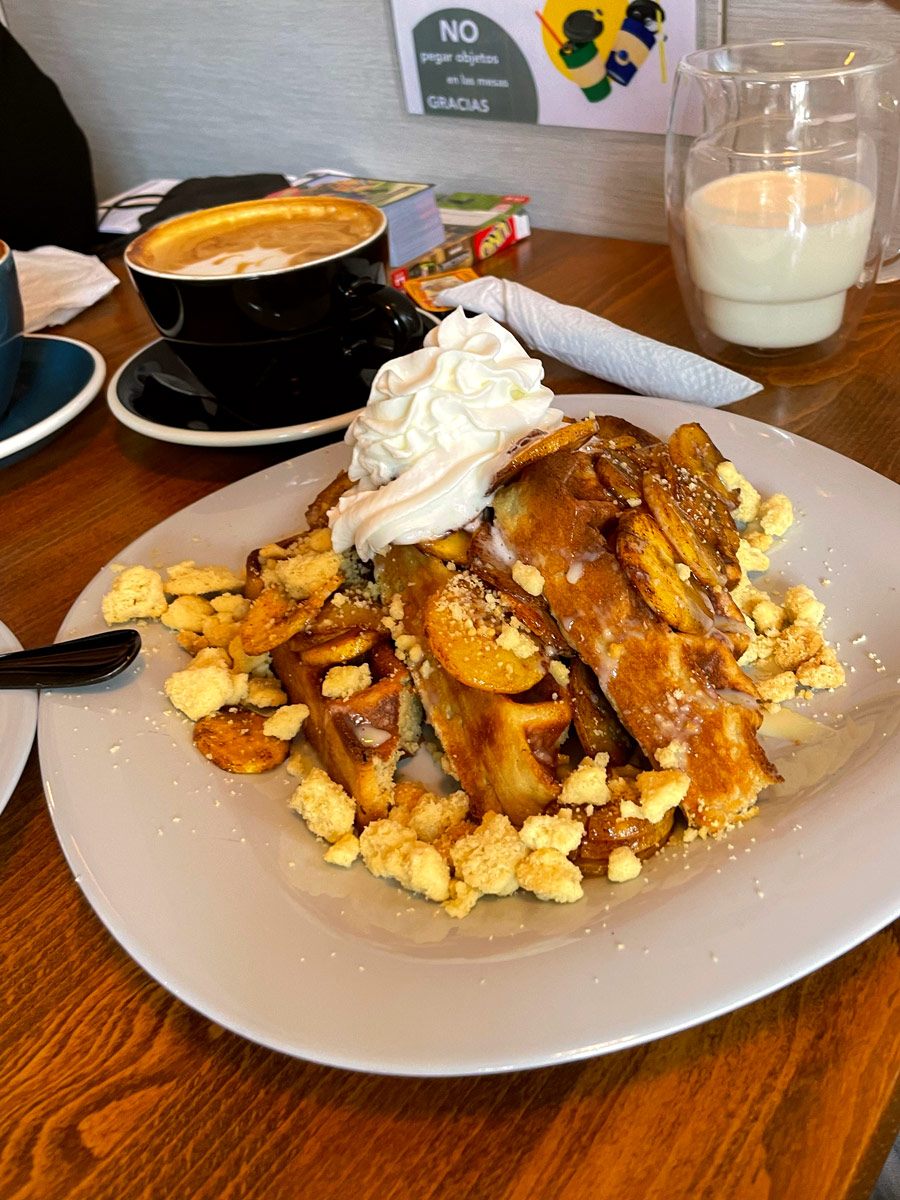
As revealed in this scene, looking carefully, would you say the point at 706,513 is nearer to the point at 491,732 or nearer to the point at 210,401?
the point at 491,732

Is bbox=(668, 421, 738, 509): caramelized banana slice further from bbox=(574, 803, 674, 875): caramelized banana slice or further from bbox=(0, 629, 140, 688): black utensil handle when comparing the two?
bbox=(0, 629, 140, 688): black utensil handle

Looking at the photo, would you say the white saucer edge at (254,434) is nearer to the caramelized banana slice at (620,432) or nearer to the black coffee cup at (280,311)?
the black coffee cup at (280,311)

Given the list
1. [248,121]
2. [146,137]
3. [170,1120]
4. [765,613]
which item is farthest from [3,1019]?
[146,137]

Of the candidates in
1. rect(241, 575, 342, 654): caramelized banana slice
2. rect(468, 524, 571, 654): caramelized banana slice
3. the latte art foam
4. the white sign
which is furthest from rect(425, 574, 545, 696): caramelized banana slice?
the white sign

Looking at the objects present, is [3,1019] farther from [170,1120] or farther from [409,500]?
[409,500]

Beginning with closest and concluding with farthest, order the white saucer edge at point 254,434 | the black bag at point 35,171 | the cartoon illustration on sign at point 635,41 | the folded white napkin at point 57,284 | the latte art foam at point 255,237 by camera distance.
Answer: the white saucer edge at point 254,434 → the latte art foam at point 255,237 → the cartoon illustration on sign at point 635,41 → the folded white napkin at point 57,284 → the black bag at point 35,171

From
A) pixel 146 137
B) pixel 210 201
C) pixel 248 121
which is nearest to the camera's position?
pixel 210 201

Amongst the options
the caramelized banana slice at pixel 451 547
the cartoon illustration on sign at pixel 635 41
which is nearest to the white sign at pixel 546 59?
the cartoon illustration on sign at pixel 635 41
